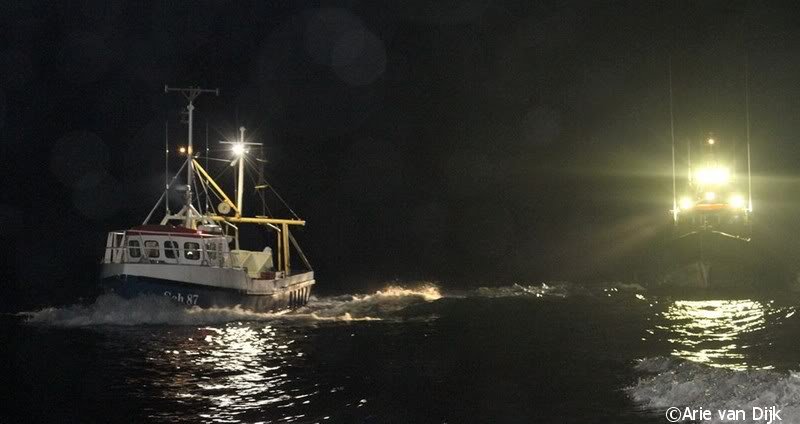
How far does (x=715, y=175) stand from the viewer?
76.3 meters

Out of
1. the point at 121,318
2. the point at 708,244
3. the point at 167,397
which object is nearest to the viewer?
the point at 167,397

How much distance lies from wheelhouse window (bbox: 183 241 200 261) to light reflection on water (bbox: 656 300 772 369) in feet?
66.7

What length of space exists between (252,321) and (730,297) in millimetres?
29564

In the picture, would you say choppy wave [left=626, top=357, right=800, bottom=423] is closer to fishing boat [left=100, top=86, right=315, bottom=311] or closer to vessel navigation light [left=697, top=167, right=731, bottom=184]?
fishing boat [left=100, top=86, right=315, bottom=311]

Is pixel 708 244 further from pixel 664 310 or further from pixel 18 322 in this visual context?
pixel 18 322

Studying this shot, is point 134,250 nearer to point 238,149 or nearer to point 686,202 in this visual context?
point 238,149

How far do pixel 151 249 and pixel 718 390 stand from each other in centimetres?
2699

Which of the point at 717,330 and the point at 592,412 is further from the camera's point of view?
the point at 717,330

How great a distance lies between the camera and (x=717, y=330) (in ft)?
112

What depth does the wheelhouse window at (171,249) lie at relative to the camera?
3984cm

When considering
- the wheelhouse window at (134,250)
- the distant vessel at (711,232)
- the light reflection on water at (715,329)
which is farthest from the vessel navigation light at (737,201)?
the wheelhouse window at (134,250)

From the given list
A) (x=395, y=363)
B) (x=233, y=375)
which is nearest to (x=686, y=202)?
(x=395, y=363)

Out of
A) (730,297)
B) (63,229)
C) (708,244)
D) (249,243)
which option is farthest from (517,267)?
(63,229)

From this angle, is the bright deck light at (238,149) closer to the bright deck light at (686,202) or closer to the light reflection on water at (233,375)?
the light reflection on water at (233,375)
